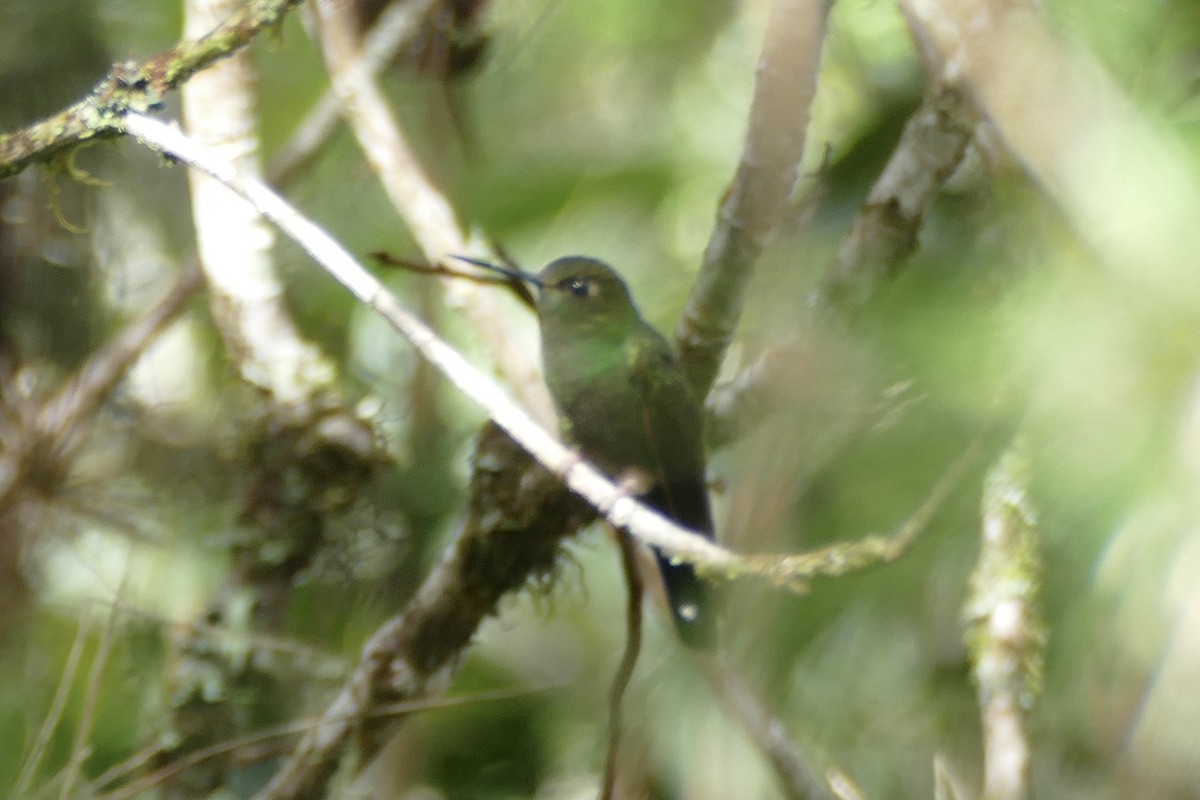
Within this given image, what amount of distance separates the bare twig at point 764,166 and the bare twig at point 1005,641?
1.16 feet

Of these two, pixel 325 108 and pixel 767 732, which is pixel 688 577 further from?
pixel 325 108

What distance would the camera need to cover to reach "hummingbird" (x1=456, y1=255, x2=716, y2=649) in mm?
1111

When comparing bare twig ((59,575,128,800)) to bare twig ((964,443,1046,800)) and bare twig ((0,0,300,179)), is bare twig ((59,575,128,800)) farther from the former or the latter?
bare twig ((964,443,1046,800))

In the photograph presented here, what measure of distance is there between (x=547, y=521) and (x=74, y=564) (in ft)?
2.18

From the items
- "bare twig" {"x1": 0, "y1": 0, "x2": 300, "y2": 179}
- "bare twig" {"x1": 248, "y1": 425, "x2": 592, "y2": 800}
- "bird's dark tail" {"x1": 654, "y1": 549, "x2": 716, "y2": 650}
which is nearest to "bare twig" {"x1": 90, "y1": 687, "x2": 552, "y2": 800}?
"bare twig" {"x1": 248, "y1": 425, "x2": 592, "y2": 800}

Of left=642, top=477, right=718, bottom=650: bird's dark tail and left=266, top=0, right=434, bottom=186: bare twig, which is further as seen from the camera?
left=266, top=0, right=434, bottom=186: bare twig

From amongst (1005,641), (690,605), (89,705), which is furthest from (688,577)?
(89,705)

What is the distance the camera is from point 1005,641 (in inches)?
41.2

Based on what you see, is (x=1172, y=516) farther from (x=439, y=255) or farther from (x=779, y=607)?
(x=439, y=255)

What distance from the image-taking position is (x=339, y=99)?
144 cm

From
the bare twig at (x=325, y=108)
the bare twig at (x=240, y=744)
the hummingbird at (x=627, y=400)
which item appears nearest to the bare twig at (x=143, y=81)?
the hummingbird at (x=627, y=400)

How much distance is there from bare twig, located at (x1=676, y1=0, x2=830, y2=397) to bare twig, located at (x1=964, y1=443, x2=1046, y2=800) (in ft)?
1.16

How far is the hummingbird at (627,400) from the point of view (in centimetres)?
111

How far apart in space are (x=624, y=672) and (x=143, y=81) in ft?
2.37
